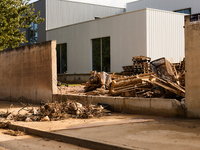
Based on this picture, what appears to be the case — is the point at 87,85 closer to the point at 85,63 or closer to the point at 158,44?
the point at 158,44

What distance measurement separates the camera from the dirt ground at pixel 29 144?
21.8 feet

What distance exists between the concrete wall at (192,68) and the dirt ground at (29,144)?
4523mm

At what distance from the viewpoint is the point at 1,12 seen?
24.2 metres

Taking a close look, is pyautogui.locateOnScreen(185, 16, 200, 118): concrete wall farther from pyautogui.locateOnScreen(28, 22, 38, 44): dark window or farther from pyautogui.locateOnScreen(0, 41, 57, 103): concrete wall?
pyautogui.locateOnScreen(28, 22, 38, 44): dark window

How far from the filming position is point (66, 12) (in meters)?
35.2

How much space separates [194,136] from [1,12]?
21.4 metres

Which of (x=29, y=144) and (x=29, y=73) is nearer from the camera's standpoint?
(x=29, y=144)

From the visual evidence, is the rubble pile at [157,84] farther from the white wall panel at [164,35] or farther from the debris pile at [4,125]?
the white wall panel at [164,35]

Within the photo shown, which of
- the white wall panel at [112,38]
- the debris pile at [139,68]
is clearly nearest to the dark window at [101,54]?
the white wall panel at [112,38]

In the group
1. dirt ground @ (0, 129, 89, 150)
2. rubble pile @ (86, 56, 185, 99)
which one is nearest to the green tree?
rubble pile @ (86, 56, 185, 99)

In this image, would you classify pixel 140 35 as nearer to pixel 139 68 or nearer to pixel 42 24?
pixel 139 68

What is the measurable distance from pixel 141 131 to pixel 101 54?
19885 millimetres

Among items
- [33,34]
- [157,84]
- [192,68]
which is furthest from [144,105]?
[33,34]

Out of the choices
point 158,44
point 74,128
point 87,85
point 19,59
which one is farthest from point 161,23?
point 74,128
